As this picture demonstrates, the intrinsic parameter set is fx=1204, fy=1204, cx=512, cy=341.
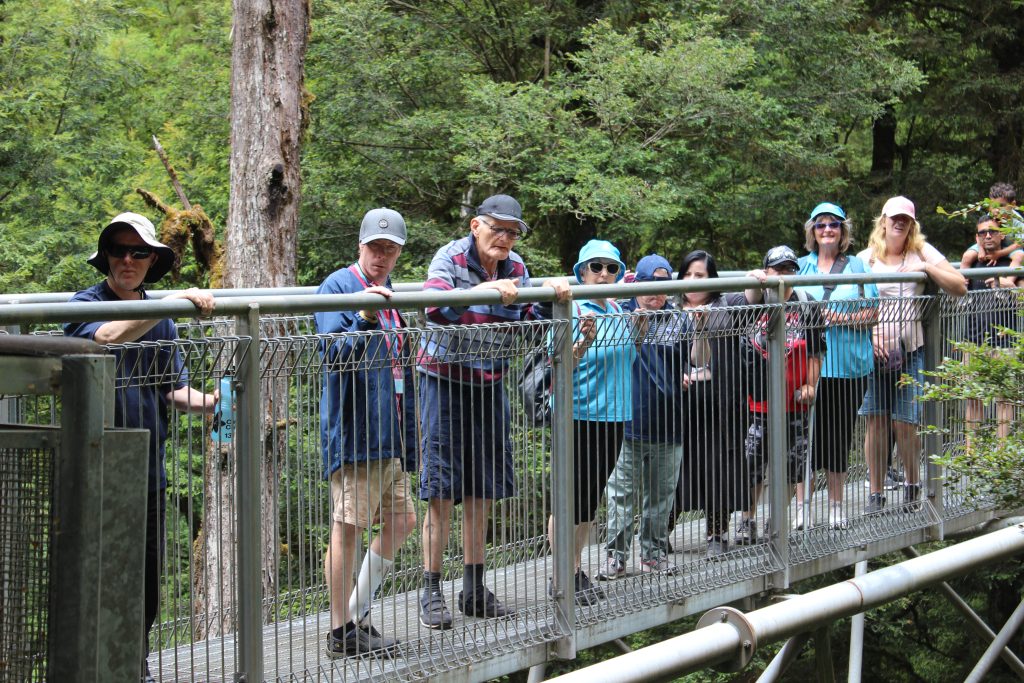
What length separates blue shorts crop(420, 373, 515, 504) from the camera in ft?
13.7

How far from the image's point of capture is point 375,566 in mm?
4062

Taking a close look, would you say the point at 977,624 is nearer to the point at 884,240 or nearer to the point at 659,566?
the point at 884,240

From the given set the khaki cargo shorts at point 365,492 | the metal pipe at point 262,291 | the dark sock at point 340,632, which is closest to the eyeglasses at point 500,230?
the metal pipe at point 262,291

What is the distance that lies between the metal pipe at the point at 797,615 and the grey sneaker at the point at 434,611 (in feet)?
6.38

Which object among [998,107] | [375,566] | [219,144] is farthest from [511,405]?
[998,107]

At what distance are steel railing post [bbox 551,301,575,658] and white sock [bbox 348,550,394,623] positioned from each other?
0.77m

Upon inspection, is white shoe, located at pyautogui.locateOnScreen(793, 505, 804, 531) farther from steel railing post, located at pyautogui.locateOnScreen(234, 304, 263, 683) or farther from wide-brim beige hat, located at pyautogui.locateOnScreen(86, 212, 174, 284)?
wide-brim beige hat, located at pyautogui.locateOnScreen(86, 212, 174, 284)

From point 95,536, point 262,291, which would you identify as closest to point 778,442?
point 262,291

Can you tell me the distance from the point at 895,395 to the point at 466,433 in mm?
3276

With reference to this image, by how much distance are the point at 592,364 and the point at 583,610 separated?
97 cm

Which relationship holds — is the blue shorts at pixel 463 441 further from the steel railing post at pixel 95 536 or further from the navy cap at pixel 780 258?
the steel railing post at pixel 95 536

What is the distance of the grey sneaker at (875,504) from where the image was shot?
21.1 feet

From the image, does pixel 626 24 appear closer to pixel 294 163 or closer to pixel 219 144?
pixel 219 144

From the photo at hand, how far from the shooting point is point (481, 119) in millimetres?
14172
